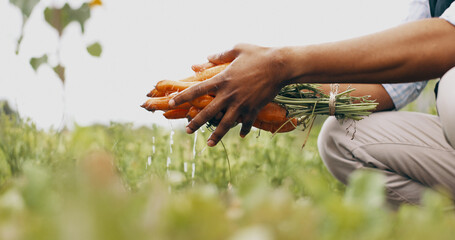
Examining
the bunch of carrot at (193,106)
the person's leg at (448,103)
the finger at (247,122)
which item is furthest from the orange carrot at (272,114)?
the person's leg at (448,103)

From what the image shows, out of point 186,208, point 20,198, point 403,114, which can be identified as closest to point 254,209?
point 186,208

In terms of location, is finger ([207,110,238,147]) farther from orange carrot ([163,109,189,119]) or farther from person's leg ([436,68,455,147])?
person's leg ([436,68,455,147])

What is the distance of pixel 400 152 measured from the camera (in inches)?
77.4

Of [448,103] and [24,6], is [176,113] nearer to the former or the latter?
[24,6]

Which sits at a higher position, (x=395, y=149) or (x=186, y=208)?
(x=186, y=208)

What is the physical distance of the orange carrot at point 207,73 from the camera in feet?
5.96

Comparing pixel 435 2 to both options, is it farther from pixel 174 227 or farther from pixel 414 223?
pixel 174 227

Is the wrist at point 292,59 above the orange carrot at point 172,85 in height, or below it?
above

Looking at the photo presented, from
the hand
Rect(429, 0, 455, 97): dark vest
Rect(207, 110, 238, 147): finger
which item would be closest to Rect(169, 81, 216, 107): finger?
the hand

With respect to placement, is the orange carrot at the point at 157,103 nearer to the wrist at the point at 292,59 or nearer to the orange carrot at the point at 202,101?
the orange carrot at the point at 202,101

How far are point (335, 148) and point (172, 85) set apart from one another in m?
0.90

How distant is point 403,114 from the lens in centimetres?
213

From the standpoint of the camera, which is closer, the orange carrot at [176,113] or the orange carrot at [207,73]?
the orange carrot at [207,73]

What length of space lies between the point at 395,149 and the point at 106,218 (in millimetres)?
1805
